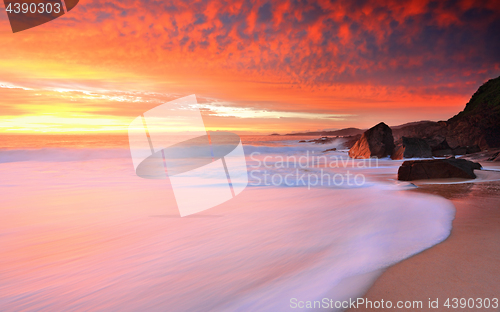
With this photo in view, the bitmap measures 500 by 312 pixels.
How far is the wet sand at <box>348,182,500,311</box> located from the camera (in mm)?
1673

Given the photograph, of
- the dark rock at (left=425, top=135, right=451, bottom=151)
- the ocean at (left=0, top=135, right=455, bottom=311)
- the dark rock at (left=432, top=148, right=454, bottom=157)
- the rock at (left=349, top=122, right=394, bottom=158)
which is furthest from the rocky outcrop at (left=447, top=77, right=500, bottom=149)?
the ocean at (left=0, top=135, right=455, bottom=311)

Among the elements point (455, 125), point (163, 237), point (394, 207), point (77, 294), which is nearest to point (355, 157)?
point (455, 125)

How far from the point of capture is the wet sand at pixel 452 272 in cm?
167

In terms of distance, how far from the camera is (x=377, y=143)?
14.1m

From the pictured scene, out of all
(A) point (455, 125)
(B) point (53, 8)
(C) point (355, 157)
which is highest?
(B) point (53, 8)

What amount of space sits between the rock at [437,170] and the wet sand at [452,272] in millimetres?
3562

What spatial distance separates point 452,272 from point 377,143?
13.5 m

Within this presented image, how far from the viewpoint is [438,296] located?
5.41 ft

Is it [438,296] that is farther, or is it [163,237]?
[163,237]

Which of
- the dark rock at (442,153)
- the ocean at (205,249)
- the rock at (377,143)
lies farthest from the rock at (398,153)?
the ocean at (205,249)

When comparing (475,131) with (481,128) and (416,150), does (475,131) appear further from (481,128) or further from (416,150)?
(416,150)

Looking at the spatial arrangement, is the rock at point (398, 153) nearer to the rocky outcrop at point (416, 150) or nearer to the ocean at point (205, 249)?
the rocky outcrop at point (416, 150)

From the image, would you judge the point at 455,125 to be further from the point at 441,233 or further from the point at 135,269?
the point at 135,269

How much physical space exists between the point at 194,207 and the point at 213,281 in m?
2.38
